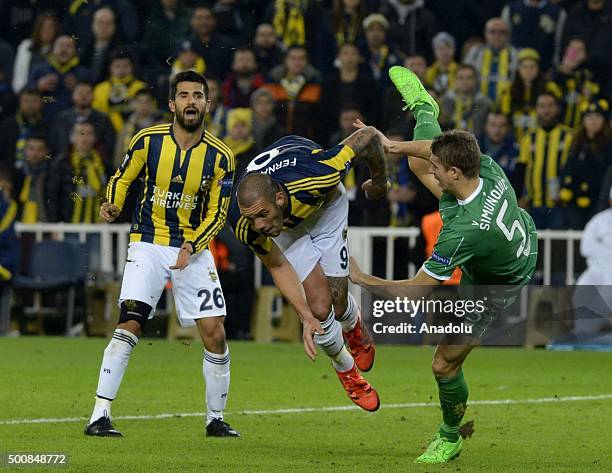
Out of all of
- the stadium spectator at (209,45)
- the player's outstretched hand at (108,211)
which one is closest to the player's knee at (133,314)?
the player's outstretched hand at (108,211)

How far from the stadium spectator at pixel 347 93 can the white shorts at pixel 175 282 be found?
771cm

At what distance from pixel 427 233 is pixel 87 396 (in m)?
5.11

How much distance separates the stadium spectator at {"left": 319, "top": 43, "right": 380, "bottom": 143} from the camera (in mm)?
17469

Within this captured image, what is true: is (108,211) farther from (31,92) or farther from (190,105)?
(31,92)

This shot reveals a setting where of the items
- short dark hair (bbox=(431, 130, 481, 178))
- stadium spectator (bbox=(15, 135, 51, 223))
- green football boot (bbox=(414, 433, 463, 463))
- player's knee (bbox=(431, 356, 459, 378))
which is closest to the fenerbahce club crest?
player's knee (bbox=(431, 356, 459, 378))

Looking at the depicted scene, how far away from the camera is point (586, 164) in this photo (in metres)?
16.8

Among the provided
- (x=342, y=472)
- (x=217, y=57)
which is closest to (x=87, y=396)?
(x=342, y=472)

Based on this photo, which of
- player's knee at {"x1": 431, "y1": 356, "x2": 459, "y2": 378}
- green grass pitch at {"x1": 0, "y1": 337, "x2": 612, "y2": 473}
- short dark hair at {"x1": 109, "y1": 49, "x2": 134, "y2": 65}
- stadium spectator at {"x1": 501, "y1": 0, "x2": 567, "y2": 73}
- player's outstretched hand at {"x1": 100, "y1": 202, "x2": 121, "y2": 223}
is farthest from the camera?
stadium spectator at {"x1": 501, "y1": 0, "x2": 567, "y2": 73}

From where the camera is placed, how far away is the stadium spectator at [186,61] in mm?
18250

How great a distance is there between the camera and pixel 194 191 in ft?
32.8

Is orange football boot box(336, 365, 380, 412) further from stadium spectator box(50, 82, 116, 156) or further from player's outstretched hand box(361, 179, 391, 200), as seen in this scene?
stadium spectator box(50, 82, 116, 156)

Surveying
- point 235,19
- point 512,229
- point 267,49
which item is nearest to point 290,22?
point 267,49

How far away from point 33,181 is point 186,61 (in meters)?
2.27

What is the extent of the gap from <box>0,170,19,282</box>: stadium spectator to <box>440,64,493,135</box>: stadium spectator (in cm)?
486
